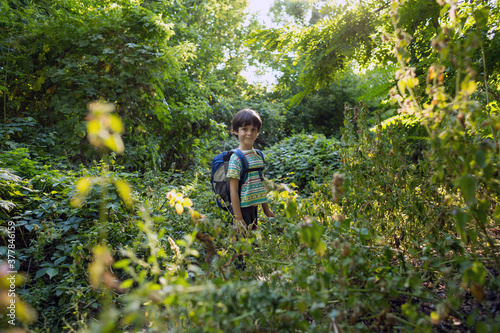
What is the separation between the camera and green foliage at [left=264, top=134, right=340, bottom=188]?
21.5 feet

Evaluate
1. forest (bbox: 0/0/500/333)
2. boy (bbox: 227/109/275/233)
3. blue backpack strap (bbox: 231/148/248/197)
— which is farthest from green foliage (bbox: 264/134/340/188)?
blue backpack strap (bbox: 231/148/248/197)

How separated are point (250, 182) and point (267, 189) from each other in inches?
53.6

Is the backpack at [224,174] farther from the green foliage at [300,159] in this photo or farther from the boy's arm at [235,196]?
the green foliage at [300,159]

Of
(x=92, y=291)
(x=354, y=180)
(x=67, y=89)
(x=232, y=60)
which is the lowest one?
(x=92, y=291)

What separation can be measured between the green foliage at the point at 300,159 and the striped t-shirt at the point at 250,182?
11.2 feet

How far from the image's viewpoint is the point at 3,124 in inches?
161

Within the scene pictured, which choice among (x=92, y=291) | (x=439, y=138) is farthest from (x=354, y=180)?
(x=92, y=291)

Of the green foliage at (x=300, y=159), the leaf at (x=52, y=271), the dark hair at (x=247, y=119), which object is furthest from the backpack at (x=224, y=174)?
the green foliage at (x=300, y=159)

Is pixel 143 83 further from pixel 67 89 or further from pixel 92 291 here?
pixel 92 291

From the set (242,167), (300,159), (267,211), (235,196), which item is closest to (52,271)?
(235,196)

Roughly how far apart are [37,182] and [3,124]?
6.01ft

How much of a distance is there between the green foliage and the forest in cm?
7

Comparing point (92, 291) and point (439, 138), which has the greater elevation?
point (439, 138)

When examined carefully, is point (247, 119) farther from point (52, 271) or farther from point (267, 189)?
point (52, 271)
